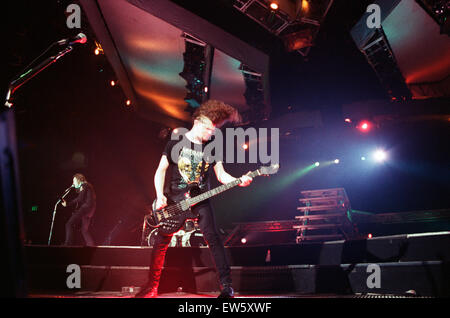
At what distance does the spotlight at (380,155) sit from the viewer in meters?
10.1

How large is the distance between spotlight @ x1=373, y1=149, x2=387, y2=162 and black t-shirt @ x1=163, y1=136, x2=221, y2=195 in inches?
342

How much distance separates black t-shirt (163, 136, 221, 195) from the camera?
3.33m

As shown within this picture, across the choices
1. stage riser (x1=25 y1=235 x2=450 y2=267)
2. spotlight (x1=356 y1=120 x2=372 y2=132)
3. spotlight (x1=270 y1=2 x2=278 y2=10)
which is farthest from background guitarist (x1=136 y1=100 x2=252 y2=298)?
spotlight (x1=356 y1=120 x2=372 y2=132)

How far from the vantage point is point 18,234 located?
1.04 meters

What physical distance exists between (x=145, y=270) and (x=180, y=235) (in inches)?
125

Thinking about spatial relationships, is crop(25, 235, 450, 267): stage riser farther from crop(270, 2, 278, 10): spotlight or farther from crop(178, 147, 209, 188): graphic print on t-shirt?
crop(270, 2, 278, 10): spotlight

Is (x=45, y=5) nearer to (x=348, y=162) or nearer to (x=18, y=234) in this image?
(x=18, y=234)

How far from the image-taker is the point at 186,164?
3.35 meters

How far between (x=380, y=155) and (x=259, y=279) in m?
8.14

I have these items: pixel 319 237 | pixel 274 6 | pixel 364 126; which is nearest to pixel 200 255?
pixel 319 237

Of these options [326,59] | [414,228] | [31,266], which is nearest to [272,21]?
[326,59]

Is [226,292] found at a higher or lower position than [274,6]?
lower

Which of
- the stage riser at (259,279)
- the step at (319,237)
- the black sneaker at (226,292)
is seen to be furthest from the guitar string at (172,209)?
the step at (319,237)

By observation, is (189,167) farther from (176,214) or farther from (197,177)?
(176,214)
